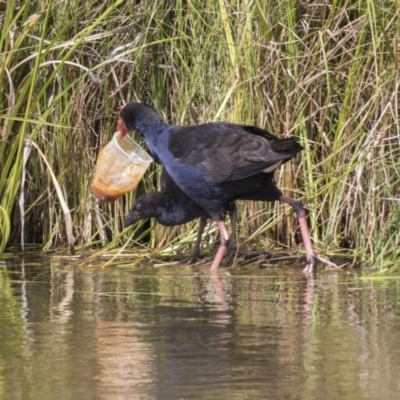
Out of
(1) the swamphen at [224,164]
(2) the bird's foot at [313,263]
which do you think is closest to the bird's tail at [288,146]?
(1) the swamphen at [224,164]

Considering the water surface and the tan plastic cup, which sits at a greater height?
the tan plastic cup

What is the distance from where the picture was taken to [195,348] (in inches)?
171

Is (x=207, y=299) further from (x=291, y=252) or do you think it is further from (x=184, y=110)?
(x=184, y=110)

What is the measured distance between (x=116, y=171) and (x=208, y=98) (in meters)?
0.73

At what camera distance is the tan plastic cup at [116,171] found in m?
7.04

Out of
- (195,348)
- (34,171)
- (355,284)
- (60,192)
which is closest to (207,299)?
(355,284)

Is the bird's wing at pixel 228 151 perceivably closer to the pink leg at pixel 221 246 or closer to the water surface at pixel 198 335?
the pink leg at pixel 221 246

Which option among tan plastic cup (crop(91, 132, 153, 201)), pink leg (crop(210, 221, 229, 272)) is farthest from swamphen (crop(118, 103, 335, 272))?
tan plastic cup (crop(91, 132, 153, 201))

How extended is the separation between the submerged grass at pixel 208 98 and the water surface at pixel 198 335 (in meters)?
0.53

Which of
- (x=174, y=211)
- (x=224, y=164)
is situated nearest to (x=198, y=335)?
(x=224, y=164)

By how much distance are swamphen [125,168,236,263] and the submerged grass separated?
0.27 metres

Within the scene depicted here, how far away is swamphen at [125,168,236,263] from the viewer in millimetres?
6957

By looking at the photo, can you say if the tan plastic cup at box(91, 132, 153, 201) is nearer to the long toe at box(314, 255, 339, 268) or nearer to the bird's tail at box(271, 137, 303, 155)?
the bird's tail at box(271, 137, 303, 155)

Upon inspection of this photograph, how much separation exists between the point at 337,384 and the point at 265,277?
8.65 feet
